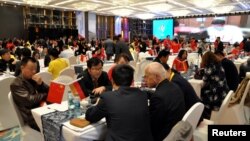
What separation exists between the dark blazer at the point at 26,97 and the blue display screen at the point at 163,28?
20152 mm

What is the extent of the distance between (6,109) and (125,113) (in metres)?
2.49

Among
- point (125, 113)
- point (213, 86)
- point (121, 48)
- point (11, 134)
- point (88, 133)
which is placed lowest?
point (11, 134)

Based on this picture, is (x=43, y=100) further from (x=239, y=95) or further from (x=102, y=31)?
(x=102, y=31)

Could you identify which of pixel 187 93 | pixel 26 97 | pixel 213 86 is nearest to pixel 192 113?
pixel 187 93

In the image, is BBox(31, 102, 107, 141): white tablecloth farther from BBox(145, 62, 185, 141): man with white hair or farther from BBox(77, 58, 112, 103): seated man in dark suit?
BBox(77, 58, 112, 103): seated man in dark suit

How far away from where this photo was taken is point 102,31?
65.5ft

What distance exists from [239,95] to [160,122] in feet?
6.03

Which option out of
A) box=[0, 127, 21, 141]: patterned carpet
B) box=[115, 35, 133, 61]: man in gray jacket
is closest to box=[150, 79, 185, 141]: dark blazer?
box=[0, 127, 21, 141]: patterned carpet

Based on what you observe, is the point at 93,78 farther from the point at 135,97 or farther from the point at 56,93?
the point at 135,97

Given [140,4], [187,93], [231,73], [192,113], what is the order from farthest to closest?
[140,4] → [231,73] → [187,93] → [192,113]

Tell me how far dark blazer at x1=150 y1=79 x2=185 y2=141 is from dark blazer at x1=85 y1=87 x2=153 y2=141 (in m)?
0.12

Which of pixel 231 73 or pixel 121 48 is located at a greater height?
pixel 121 48

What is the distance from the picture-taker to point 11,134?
354 cm

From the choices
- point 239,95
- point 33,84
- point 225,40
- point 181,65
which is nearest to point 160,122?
point 33,84
